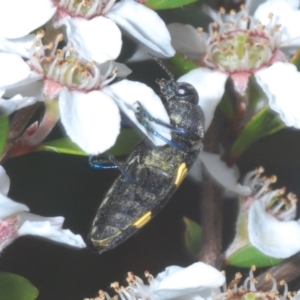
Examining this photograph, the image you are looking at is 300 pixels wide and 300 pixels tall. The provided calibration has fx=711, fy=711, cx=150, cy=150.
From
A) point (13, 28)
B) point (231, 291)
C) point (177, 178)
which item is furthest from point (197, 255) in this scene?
point (13, 28)

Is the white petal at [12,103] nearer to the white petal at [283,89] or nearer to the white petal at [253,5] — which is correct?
the white petal at [283,89]

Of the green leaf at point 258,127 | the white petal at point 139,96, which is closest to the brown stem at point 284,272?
the green leaf at point 258,127

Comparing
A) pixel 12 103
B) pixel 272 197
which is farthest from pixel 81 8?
pixel 272 197

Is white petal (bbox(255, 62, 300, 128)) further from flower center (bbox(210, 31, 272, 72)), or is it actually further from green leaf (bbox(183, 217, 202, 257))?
green leaf (bbox(183, 217, 202, 257))

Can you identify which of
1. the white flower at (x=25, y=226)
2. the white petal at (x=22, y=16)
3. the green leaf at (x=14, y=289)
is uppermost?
the white petal at (x=22, y=16)

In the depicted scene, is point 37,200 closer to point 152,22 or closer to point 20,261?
point 20,261

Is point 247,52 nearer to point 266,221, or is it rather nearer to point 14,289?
point 266,221
